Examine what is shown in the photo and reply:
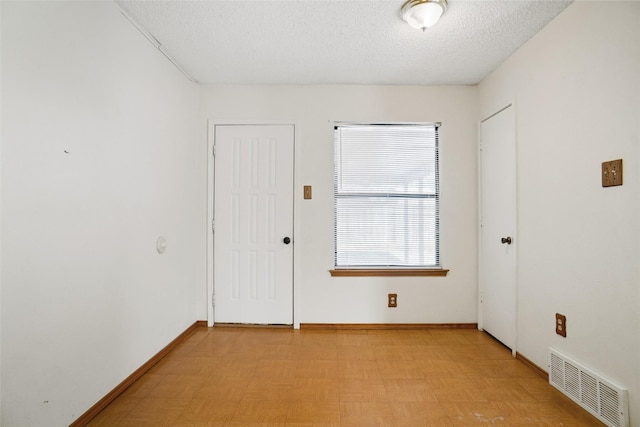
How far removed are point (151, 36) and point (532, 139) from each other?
293 centimetres

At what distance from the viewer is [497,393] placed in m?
1.85

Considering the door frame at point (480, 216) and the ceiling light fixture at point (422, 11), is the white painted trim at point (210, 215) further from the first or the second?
the door frame at point (480, 216)

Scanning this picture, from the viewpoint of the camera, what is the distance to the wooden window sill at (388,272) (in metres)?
2.90

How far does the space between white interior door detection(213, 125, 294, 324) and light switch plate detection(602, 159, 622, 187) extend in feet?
7.49

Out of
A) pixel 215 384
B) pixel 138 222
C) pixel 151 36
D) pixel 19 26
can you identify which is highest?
pixel 151 36

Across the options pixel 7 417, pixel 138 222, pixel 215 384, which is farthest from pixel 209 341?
pixel 7 417

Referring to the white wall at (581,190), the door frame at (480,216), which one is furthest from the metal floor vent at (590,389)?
the door frame at (480,216)

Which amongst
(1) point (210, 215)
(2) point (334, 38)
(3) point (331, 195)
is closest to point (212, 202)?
(1) point (210, 215)

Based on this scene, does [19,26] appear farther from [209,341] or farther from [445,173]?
[445,173]

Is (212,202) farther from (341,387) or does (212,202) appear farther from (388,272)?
(341,387)

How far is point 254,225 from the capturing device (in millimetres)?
2936

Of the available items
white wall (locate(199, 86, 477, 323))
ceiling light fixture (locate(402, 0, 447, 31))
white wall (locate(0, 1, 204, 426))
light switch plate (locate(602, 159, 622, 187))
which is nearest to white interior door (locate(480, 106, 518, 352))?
white wall (locate(199, 86, 477, 323))

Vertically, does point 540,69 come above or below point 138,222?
above

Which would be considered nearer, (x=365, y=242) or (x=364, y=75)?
(x=364, y=75)
